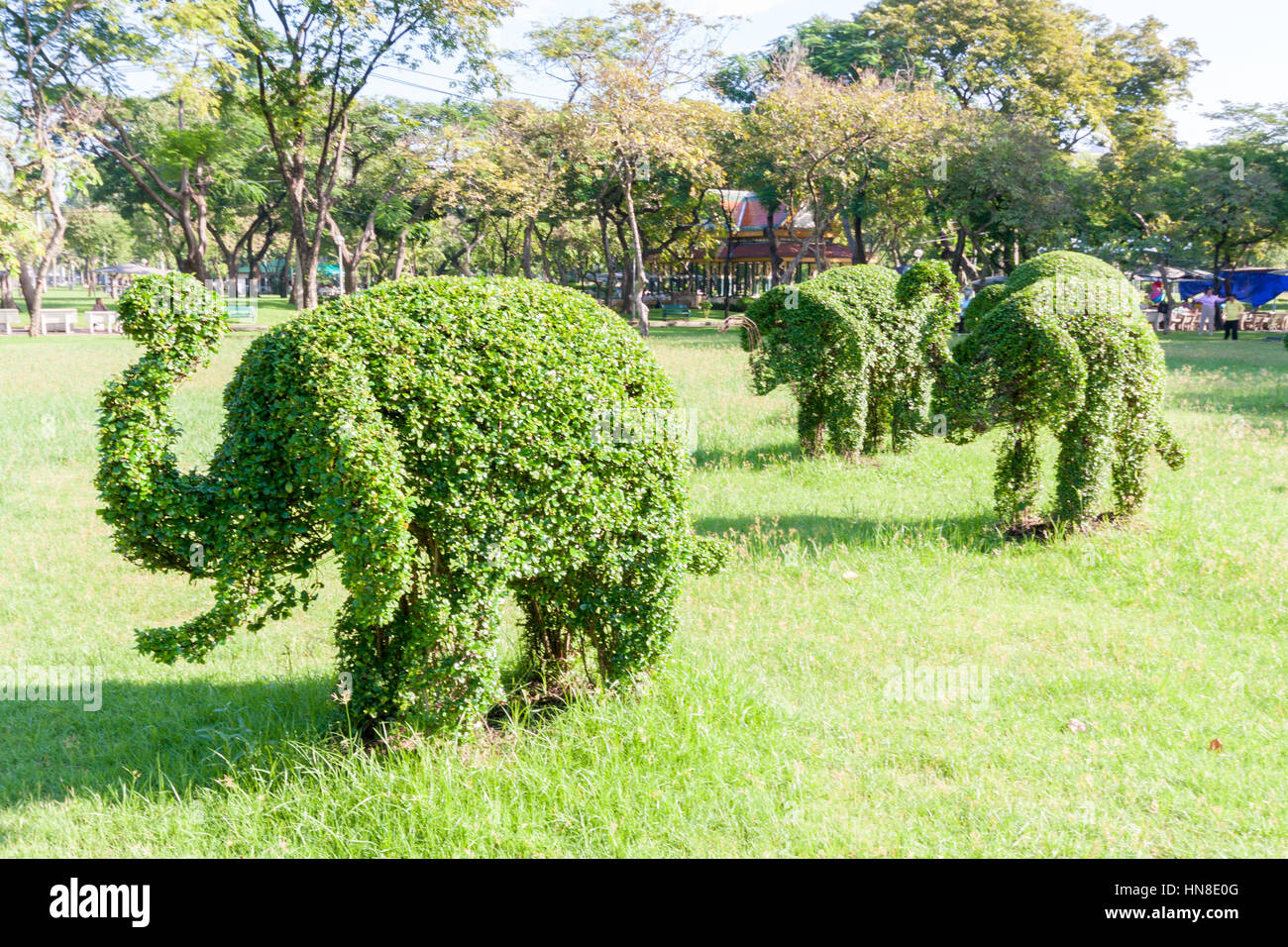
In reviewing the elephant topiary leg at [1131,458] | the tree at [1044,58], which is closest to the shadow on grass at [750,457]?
the elephant topiary leg at [1131,458]

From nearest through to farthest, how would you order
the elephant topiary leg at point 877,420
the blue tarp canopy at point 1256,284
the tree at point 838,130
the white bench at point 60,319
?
1. the elephant topiary leg at point 877,420
2. the tree at point 838,130
3. the white bench at point 60,319
4. the blue tarp canopy at point 1256,284

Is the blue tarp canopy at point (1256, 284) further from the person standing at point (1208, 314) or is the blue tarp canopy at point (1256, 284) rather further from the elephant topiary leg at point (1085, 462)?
the elephant topiary leg at point (1085, 462)

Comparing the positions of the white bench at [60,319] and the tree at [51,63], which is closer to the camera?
the tree at [51,63]

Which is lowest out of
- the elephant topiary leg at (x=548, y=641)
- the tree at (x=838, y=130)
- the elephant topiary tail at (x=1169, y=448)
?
the elephant topiary leg at (x=548, y=641)

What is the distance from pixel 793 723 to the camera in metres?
5.72

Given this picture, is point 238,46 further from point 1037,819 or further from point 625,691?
point 1037,819

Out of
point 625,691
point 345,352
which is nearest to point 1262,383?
point 625,691

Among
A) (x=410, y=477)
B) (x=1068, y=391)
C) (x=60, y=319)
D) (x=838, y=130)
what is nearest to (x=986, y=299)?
(x=1068, y=391)

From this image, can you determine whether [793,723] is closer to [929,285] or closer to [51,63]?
[929,285]

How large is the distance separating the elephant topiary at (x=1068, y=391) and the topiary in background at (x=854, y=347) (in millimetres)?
2969

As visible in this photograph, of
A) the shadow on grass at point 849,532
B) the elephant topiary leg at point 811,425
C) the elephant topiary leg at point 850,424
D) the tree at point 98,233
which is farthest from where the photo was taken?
the tree at point 98,233

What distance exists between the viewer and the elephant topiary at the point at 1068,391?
8.55 meters

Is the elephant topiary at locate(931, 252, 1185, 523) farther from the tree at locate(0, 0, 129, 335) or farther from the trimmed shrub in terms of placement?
the tree at locate(0, 0, 129, 335)

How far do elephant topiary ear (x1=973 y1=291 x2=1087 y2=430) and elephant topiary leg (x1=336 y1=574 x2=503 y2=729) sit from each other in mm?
5807
